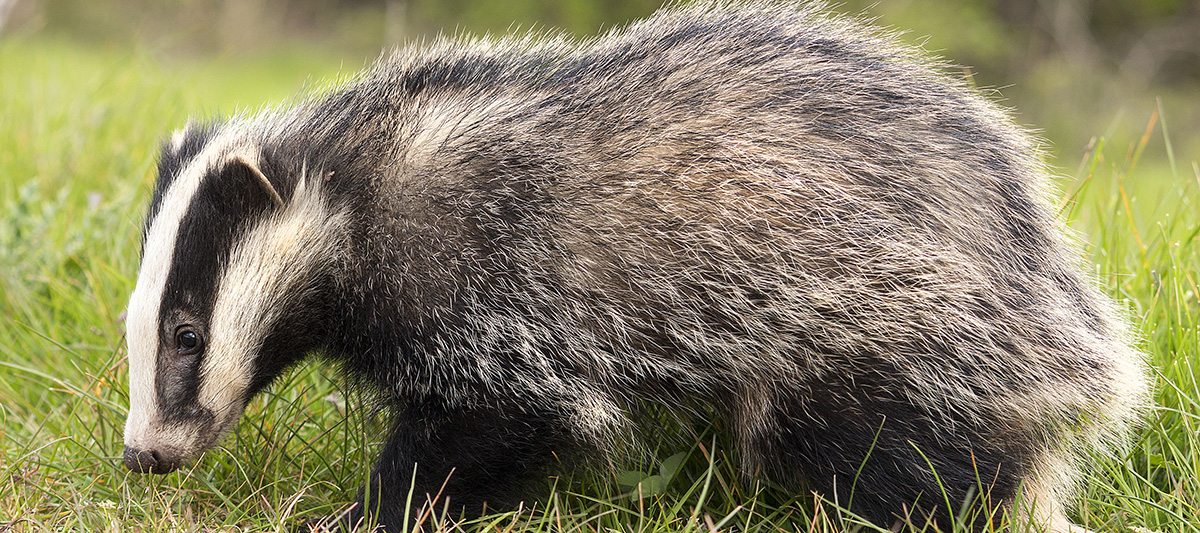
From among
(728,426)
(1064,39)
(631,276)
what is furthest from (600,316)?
(1064,39)

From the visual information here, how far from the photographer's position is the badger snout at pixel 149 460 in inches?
135

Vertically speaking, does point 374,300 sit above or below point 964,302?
below

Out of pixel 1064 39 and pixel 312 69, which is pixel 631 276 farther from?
pixel 1064 39

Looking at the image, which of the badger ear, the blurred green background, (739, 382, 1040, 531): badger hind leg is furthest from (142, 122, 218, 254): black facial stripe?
the blurred green background

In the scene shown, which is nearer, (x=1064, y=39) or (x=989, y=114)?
(x=989, y=114)

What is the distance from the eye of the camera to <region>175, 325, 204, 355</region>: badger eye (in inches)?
133

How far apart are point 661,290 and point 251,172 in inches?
53.4

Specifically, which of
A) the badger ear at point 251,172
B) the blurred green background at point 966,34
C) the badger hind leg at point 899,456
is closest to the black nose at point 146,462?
the badger ear at point 251,172

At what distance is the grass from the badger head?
0.33 meters

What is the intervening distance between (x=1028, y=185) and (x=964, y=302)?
0.57 metres

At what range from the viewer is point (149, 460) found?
3.43m

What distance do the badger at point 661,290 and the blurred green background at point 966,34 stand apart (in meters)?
11.2

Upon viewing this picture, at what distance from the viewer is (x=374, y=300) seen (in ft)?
11.3

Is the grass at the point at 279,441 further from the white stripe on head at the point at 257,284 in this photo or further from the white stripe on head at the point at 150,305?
the white stripe on head at the point at 257,284
